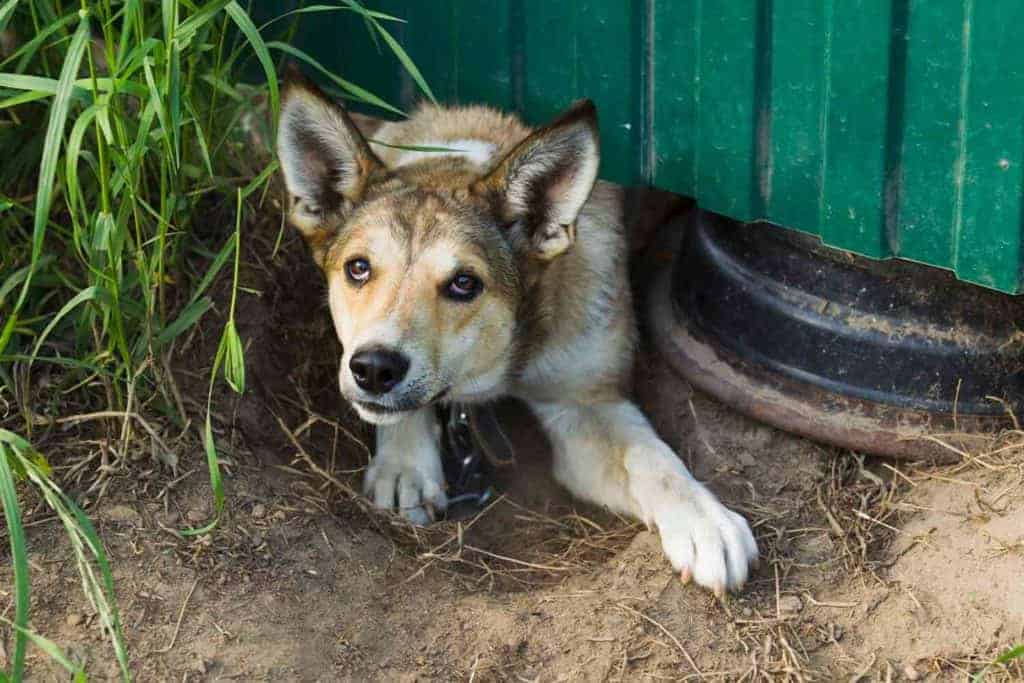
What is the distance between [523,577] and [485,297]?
0.76 m

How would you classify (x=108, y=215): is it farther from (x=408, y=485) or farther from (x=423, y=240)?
(x=408, y=485)

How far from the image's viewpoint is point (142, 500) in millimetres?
3186

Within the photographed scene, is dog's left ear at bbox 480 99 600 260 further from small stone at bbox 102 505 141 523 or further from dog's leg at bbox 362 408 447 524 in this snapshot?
small stone at bbox 102 505 141 523

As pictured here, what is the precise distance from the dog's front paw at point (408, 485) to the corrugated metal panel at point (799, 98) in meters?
1.03

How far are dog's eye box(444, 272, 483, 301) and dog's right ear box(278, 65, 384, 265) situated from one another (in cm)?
45

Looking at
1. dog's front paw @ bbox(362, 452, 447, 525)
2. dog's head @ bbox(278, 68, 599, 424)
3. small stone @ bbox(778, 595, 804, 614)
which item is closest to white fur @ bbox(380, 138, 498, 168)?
dog's head @ bbox(278, 68, 599, 424)

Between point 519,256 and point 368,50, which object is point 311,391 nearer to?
point 519,256

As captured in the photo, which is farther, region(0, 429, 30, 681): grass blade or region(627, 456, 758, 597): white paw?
region(627, 456, 758, 597): white paw

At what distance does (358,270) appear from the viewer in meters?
3.37

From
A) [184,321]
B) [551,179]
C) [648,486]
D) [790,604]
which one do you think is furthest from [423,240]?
[790,604]

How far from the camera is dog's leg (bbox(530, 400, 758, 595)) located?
3.18 m

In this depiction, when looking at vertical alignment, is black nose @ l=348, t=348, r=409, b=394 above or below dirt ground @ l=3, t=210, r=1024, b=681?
above

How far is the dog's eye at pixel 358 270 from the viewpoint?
335 cm

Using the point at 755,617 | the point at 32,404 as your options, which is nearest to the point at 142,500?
the point at 32,404
